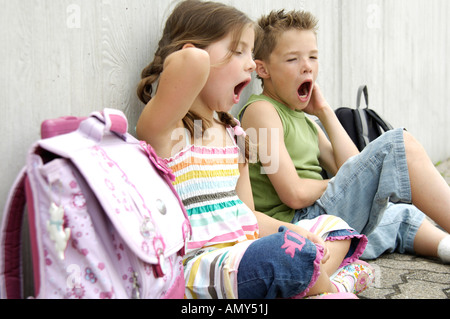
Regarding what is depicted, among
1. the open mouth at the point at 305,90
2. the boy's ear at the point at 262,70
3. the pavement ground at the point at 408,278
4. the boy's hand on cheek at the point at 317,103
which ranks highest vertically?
the boy's ear at the point at 262,70

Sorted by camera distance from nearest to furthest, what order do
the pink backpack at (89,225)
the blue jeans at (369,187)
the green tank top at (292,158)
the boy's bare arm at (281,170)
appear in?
the pink backpack at (89,225) → the blue jeans at (369,187) → the boy's bare arm at (281,170) → the green tank top at (292,158)

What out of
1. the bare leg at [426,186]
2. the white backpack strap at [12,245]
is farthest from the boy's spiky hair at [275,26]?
the white backpack strap at [12,245]

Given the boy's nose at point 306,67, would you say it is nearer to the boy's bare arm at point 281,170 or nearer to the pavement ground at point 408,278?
the boy's bare arm at point 281,170

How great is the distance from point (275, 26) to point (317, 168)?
67 centimetres

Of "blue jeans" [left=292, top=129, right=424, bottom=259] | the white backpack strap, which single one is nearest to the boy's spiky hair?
"blue jeans" [left=292, top=129, right=424, bottom=259]

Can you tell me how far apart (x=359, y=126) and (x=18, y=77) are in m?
1.96

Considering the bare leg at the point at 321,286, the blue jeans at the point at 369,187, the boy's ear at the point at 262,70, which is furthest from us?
the boy's ear at the point at 262,70

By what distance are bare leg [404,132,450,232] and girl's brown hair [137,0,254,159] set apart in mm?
779

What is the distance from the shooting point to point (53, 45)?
1462 mm

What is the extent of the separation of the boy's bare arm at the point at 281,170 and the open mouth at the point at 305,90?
0.24 meters

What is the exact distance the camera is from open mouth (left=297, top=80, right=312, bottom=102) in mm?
2416

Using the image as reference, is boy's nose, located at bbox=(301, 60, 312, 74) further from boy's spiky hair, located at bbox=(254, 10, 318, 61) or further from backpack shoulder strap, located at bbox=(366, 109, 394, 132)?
backpack shoulder strap, located at bbox=(366, 109, 394, 132)

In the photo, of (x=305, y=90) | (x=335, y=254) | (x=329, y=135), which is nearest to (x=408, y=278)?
(x=335, y=254)

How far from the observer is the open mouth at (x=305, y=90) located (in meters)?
2.42
